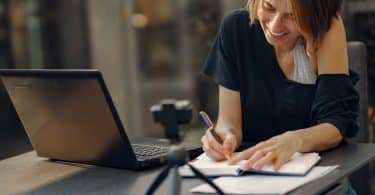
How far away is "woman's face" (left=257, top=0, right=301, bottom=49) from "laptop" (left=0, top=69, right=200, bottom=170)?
35cm

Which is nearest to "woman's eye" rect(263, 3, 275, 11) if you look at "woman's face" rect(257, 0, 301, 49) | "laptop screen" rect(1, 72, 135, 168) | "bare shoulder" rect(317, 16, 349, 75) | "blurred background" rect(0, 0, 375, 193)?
"woman's face" rect(257, 0, 301, 49)

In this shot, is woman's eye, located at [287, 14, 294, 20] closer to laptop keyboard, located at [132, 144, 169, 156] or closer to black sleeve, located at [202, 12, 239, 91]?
black sleeve, located at [202, 12, 239, 91]

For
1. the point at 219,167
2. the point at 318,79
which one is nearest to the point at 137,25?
the point at 318,79

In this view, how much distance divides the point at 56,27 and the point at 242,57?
2.04 metres

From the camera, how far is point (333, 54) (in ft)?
5.66

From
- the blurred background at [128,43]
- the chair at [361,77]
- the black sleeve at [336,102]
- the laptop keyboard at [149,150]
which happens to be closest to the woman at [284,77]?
the black sleeve at [336,102]

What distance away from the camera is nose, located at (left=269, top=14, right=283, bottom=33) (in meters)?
1.66

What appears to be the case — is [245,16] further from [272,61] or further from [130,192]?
[130,192]

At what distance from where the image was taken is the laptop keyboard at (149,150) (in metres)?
1.57

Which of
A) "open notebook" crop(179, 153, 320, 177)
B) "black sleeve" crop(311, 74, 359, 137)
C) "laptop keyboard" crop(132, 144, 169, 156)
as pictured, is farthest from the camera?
"black sleeve" crop(311, 74, 359, 137)

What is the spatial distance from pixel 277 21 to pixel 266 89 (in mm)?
243

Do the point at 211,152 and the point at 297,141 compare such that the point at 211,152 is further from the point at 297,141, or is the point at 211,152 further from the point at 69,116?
the point at 69,116

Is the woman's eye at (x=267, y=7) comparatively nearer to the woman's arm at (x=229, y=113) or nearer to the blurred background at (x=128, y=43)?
the woman's arm at (x=229, y=113)

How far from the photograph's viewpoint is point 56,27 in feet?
12.2
